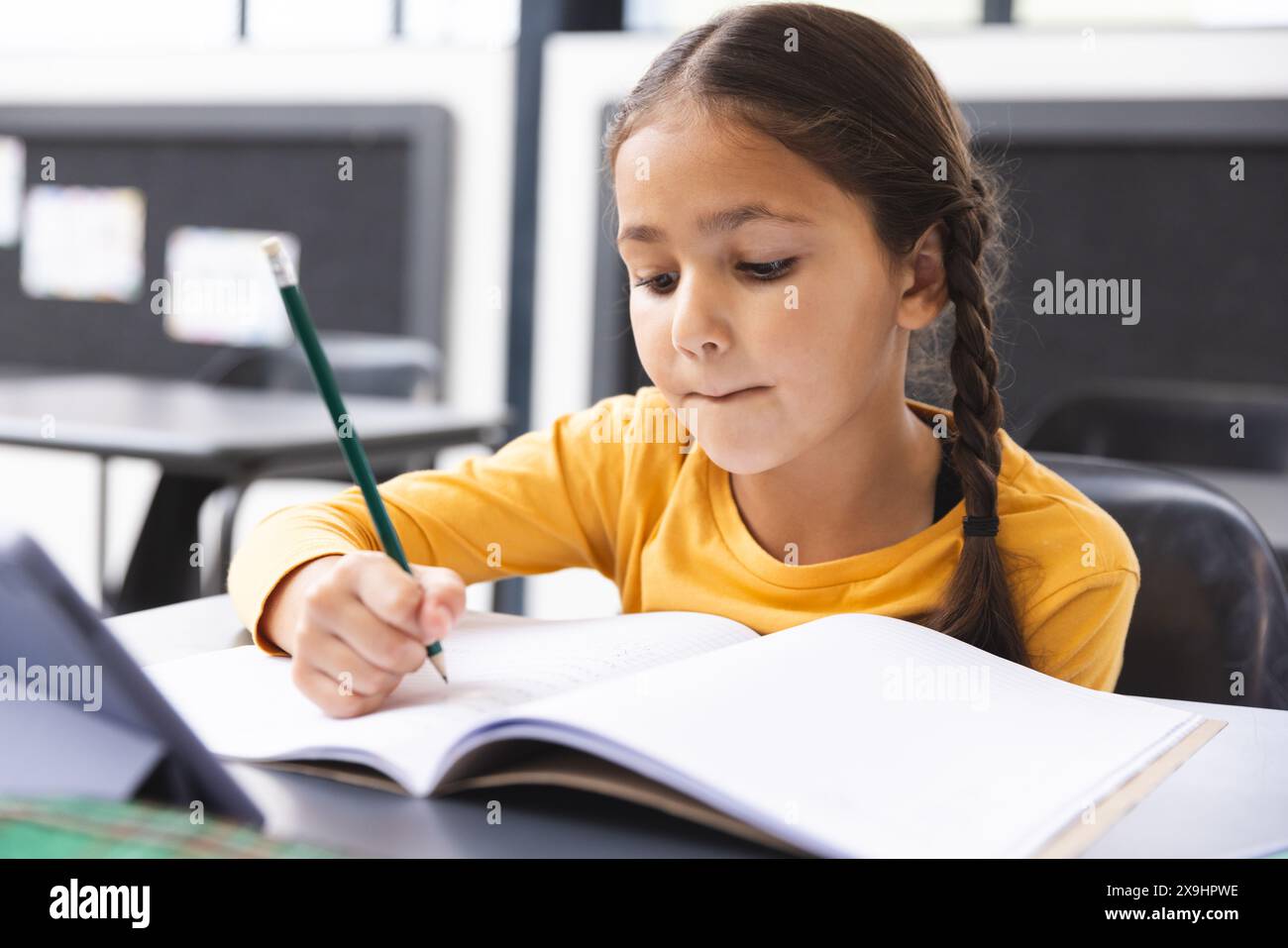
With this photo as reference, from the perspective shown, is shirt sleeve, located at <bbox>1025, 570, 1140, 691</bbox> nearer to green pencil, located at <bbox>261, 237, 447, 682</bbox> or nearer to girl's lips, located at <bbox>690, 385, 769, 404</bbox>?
girl's lips, located at <bbox>690, 385, 769, 404</bbox>

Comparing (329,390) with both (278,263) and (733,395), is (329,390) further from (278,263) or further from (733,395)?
(733,395)

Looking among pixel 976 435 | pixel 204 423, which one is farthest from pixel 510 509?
pixel 204 423

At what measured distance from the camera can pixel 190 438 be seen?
1750 mm

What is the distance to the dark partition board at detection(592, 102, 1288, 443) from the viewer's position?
270 cm

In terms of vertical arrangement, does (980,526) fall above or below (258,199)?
below

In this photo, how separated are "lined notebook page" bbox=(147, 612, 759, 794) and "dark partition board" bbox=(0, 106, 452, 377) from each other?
2859mm

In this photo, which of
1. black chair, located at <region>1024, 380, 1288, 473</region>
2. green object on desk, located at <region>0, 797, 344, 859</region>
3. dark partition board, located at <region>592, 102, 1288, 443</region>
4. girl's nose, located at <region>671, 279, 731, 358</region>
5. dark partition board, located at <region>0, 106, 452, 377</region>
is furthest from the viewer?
dark partition board, located at <region>0, 106, 452, 377</region>

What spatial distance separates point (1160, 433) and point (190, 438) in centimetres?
145

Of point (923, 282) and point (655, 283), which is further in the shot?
point (923, 282)

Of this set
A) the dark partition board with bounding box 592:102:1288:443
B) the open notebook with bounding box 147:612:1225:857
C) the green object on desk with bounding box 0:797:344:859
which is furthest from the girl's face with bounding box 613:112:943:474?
the dark partition board with bounding box 592:102:1288:443

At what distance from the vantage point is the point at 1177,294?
9.11 ft

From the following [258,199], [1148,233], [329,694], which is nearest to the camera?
[329,694]
